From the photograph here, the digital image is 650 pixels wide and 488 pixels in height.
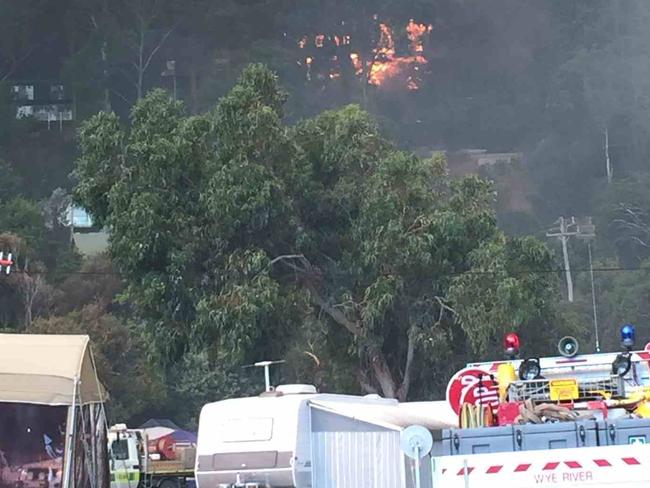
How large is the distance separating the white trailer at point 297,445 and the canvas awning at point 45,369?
3.66 feet

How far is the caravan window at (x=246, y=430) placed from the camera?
1251cm

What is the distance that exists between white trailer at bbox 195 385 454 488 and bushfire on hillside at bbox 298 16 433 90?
313ft

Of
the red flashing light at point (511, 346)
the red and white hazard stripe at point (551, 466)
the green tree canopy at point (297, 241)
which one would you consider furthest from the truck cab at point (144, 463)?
the red and white hazard stripe at point (551, 466)

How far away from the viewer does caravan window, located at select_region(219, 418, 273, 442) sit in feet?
41.0

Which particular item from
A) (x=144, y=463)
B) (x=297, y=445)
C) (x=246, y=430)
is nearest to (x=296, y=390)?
(x=246, y=430)

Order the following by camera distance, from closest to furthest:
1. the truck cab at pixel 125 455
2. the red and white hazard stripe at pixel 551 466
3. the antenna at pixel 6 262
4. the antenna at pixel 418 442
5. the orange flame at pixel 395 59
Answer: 1. the red and white hazard stripe at pixel 551 466
2. the antenna at pixel 418 442
3. the truck cab at pixel 125 455
4. the antenna at pixel 6 262
5. the orange flame at pixel 395 59

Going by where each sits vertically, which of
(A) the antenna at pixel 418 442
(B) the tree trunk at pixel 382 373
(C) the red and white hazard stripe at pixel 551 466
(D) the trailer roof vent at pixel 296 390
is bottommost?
(C) the red and white hazard stripe at pixel 551 466

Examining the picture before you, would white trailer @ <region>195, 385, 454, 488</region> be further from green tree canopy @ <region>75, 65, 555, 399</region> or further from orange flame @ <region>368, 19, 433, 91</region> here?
orange flame @ <region>368, 19, 433, 91</region>

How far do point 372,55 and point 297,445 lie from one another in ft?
336

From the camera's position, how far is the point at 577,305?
Answer: 63406mm

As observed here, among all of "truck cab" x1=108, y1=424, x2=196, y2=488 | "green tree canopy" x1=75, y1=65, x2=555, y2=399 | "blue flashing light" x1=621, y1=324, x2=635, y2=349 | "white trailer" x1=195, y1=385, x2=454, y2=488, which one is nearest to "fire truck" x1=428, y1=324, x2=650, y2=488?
"blue flashing light" x1=621, y1=324, x2=635, y2=349

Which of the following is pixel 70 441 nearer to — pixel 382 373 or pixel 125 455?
pixel 125 455

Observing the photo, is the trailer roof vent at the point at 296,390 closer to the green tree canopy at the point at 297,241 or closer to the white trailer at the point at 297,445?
the white trailer at the point at 297,445

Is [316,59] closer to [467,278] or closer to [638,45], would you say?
[638,45]
